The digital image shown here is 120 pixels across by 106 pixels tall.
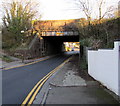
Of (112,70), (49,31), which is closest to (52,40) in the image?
(49,31)

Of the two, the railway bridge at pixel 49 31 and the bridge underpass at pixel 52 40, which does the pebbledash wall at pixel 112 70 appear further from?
the bridge underpass at pixel 52 40

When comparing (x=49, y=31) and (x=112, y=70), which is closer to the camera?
(x=112, y=70)

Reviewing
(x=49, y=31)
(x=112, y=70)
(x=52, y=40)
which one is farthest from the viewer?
(x=52, y=40)

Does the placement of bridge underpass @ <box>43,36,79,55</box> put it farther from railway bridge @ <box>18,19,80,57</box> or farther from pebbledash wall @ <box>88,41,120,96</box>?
pebbledash wall @ <box>88,41,120,96</box>

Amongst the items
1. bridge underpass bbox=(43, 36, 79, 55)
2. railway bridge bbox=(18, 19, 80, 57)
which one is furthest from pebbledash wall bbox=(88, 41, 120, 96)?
bridge underpass bbox=(43, 36, 79, 55)

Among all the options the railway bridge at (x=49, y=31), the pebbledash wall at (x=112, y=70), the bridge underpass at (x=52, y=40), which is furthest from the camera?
the bridge underpass at (x=52, y=40)

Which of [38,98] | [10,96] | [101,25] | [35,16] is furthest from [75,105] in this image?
[35,16]

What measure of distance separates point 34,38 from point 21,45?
10.0 ft

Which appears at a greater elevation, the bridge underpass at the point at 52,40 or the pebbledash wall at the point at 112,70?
the bridge underpass at the point at 52,40

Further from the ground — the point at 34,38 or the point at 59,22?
the point at 59,22

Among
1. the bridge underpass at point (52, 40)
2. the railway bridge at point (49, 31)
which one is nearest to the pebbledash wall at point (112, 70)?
the railway bridge at point (49, 31)

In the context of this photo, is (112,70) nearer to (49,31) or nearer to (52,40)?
(49,31)

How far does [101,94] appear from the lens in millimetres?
5000

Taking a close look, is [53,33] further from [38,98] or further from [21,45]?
[38,98]
